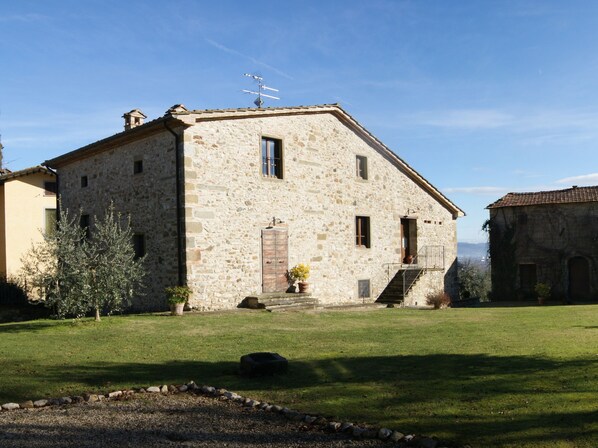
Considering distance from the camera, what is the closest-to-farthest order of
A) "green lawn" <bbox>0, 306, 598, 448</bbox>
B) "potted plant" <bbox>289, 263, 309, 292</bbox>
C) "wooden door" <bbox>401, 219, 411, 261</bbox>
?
"green lawn" <bbox>0, 306, 598, 448</bbox> < "potted plant" <bbox>289, 263, 309, 292</bbox> < "wooden door" <bbox>401, 219, 411, 261</bbox>

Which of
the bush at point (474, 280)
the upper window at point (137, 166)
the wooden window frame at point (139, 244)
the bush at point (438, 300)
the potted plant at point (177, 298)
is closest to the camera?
the potted plant at point (177, 298)

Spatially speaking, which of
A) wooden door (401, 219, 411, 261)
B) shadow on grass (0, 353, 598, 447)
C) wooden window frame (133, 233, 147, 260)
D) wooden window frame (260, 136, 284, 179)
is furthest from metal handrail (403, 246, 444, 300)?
shadow on grass (0, 353, 598, 447)

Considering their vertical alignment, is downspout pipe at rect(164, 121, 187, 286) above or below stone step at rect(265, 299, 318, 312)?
above

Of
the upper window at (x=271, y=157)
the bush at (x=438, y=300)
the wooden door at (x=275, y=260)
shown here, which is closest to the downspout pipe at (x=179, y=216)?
the wooden door at (x=275, y=260)

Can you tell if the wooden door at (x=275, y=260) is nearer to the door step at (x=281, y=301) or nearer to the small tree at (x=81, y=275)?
the door step at (x=281, y=301)

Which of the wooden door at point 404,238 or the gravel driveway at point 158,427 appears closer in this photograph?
the gravel driveway at point 158,427

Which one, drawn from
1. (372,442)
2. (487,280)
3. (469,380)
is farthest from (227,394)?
(487,280)

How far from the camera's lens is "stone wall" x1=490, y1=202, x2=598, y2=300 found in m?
25.1

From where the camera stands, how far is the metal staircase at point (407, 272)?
71.3 ft

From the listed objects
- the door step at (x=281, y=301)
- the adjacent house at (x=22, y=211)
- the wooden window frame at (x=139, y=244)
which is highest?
the adjacent house at (x=22, y=211)

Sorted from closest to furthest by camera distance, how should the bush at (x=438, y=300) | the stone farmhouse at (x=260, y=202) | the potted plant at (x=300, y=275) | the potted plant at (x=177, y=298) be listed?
the potted plant at (x=177, y=298)
the stone farmhouse at (x=260, y=202)
the potted plant at (x=300, y=275)
the bush at (x=438, y=300)

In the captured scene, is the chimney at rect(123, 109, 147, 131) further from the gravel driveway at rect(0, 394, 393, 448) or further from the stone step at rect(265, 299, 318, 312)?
the gravel driveway at rect(0, 394, 393, 448)

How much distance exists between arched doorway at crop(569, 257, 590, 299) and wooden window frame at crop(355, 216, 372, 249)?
10690mm

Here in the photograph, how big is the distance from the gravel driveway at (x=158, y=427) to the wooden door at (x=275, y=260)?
36.4 ft
